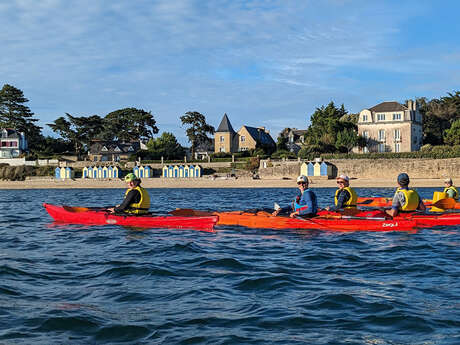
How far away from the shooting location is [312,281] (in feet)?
30.1

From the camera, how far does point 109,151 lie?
9438cm

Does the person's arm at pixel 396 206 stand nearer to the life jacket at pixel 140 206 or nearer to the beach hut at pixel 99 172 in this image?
the life jacket at pixel 140 206

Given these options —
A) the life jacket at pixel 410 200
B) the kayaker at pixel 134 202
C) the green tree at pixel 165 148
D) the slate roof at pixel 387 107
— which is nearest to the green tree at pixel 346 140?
the slate roof at pixel 387 107

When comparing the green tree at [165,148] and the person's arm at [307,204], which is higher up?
the green tree at [165,148]

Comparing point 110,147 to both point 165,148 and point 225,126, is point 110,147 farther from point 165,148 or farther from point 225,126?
point 225,126

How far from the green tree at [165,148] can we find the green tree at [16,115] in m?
29.3

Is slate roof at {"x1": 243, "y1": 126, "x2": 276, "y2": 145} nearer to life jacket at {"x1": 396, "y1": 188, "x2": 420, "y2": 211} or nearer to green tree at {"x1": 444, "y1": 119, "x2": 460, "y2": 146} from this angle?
green tree at {"x1": 444, "y1": 119, "x2": 460, "y2": 146}

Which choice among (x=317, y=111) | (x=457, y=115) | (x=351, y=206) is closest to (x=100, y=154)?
(x=317, y=111)

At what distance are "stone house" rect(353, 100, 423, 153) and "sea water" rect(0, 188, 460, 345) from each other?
185 ft

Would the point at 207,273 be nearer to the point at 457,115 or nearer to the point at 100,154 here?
the point at 457,115

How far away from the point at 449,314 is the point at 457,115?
80085mm

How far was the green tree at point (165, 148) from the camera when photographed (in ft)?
276

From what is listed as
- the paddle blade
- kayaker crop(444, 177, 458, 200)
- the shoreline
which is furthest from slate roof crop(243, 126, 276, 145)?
the paddle blade

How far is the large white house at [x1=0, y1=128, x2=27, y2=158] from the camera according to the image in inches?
3612
